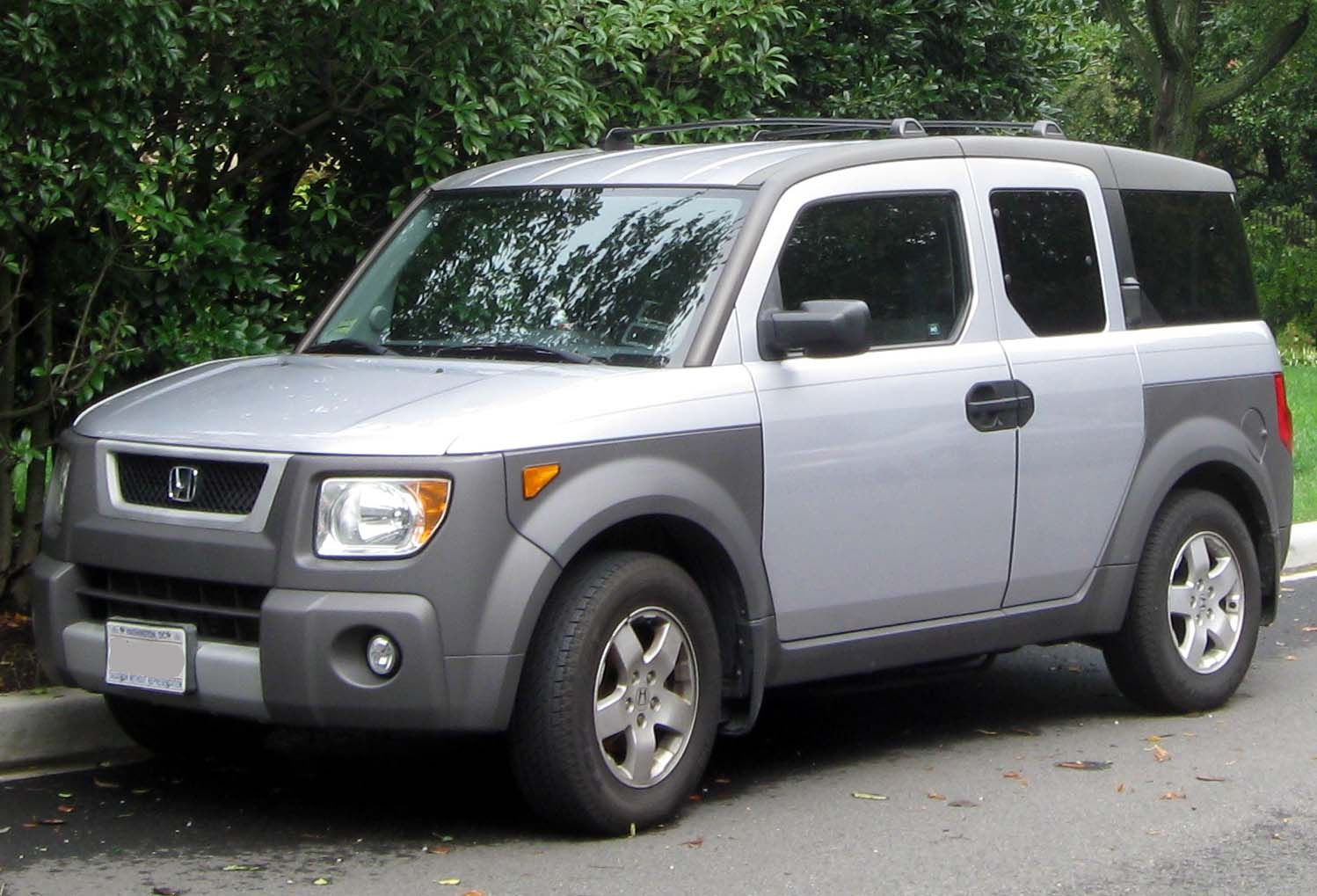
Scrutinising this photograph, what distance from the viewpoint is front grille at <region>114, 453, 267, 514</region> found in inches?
216

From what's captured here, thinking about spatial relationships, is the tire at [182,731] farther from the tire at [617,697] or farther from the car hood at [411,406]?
the tire at [617,697]

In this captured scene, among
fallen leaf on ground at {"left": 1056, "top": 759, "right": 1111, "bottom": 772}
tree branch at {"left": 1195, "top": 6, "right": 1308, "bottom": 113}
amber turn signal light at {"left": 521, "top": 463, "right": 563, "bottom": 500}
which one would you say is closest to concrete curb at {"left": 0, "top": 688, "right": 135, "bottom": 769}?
amber turn signal light at {"left": 521, "top": 463, "right": 563, "bottom": 500}

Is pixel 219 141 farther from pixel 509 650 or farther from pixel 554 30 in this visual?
pixel 509 650

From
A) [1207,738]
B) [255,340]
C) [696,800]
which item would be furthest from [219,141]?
[1207,738]

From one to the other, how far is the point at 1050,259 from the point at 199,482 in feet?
10.1

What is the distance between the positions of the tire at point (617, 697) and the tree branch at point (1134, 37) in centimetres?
1759

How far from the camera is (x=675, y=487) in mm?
5750

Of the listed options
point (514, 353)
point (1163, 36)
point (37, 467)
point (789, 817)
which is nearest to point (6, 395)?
point (37, 467)

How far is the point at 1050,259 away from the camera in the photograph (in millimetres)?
7109

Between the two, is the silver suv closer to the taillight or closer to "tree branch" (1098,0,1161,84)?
the taillight

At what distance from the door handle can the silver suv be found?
0.04ft

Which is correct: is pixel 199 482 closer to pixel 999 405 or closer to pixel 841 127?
pixel 999 405

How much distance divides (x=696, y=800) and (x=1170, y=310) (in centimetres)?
268

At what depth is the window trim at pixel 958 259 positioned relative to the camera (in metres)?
6.24
